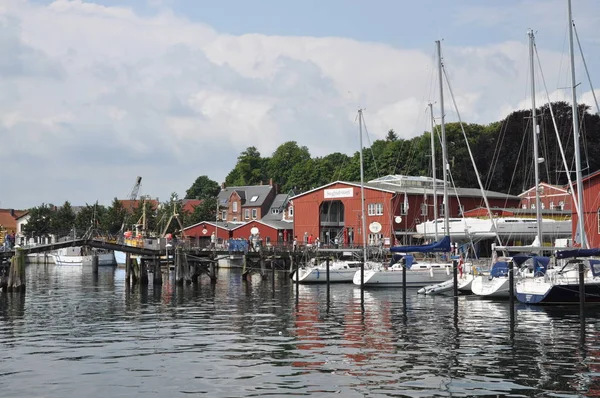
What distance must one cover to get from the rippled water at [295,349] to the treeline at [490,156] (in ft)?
123

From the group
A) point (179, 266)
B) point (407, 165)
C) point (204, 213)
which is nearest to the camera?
point (179, 266)

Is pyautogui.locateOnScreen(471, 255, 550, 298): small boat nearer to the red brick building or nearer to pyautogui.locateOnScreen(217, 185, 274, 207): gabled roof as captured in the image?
the red brick building

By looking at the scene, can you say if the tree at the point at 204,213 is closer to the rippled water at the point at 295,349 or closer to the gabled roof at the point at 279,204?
the gabled roof at the point at 279,204

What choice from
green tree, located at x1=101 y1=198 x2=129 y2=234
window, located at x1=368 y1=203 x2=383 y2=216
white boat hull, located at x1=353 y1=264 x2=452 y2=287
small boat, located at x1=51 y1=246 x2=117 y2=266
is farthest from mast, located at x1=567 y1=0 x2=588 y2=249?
green tree, located at x1=101 y1=198 x2=129 y2=234

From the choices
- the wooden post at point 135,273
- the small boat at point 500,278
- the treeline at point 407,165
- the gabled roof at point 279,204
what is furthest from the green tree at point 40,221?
the small boat at point 500,278

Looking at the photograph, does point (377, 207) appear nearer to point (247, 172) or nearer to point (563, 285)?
point (563, 285)

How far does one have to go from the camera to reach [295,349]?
99.8 feet

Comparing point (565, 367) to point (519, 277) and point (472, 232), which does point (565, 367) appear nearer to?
point (519, 277)

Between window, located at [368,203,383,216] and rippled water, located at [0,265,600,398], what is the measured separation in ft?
144

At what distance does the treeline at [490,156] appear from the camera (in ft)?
335

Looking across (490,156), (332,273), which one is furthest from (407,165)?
(332,273)

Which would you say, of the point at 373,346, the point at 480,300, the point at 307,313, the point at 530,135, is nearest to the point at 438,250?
the point at 480,300

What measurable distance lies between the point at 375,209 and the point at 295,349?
215 feet

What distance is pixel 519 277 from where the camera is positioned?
4853cm
